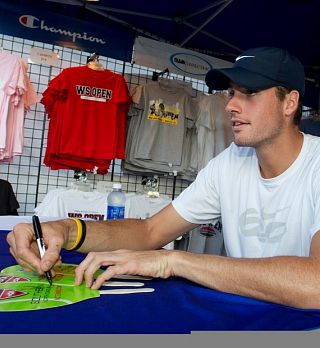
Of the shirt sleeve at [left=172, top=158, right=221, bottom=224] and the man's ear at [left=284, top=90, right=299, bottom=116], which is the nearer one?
the man's ear at [left=284, top=90, right=299, bottom=116]

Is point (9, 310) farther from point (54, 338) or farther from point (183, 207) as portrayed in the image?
point (183, 207)

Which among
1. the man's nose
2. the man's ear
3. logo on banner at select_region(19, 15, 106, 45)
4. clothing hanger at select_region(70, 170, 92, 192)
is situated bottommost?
clothing hanger at select_region(70, 170, 92, 192)

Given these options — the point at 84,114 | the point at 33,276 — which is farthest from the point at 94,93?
the point at 33,276

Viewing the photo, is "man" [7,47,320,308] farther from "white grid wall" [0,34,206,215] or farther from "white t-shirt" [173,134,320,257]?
"white grid wall" [0,34,206,215]

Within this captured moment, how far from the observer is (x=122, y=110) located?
377 centimetres

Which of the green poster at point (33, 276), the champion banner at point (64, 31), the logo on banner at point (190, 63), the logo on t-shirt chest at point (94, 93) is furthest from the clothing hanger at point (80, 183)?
the green poster at point (33, 276)

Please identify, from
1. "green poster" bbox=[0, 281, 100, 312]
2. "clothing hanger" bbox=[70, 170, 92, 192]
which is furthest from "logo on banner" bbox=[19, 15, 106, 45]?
"green poster" bbox=[0, 281, 100, 312]

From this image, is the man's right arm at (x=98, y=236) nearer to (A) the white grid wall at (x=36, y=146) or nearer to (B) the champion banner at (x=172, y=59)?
(A) the white grid wall at (x=36, y=146)

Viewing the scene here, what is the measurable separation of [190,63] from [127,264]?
3.58 m

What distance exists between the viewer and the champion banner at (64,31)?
3354mm

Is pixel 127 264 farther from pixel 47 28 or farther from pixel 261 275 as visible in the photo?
pixel 47 28

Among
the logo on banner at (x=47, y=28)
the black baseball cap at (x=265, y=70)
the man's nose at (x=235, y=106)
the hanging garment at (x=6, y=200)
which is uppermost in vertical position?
the logo on banner at (x=47, y=28)

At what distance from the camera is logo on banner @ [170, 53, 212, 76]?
396 centimetres

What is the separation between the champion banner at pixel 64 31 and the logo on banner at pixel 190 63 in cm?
49
